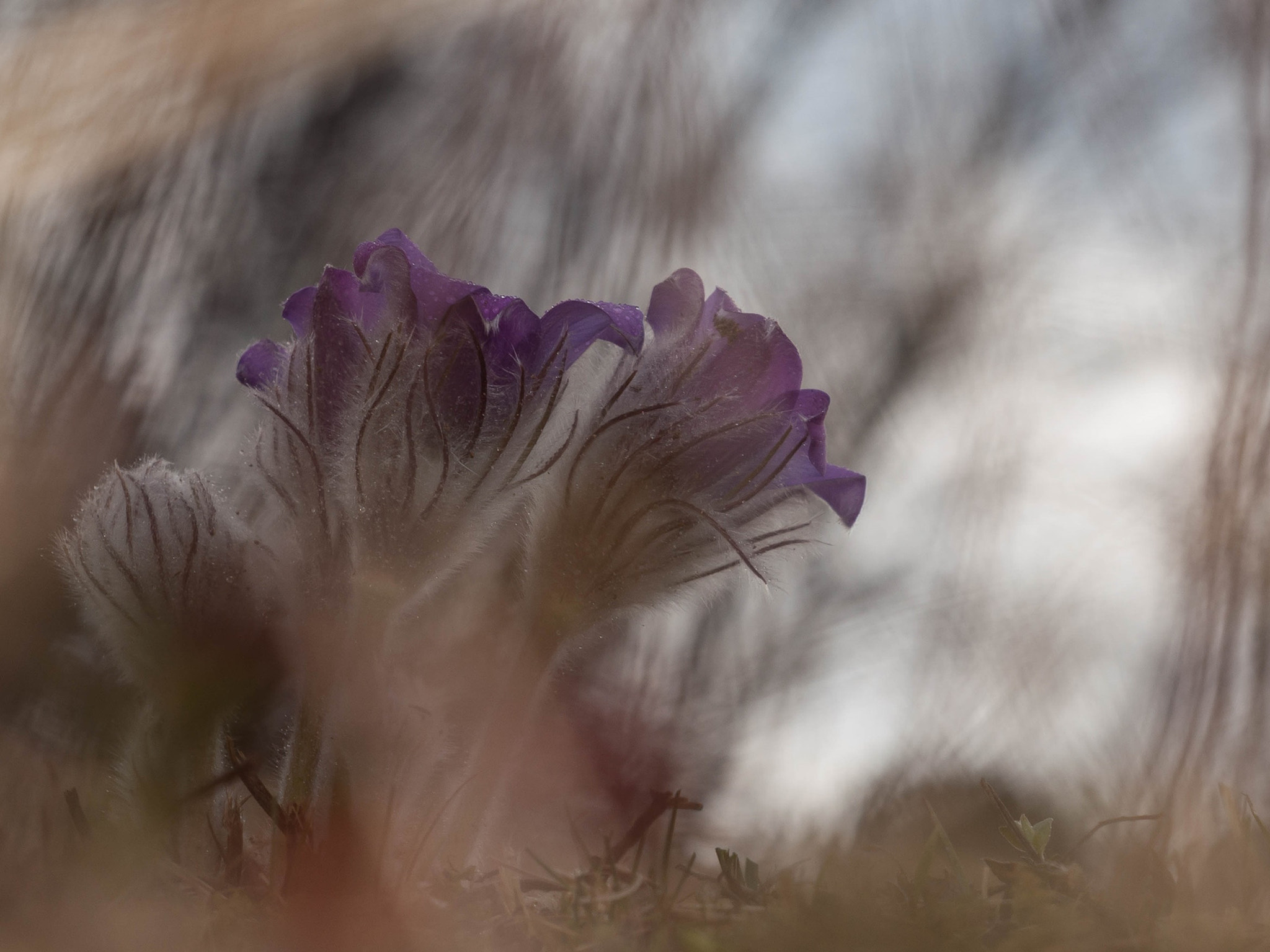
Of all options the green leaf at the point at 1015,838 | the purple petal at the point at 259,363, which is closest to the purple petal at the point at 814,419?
the green leaf at the point at 1015,838

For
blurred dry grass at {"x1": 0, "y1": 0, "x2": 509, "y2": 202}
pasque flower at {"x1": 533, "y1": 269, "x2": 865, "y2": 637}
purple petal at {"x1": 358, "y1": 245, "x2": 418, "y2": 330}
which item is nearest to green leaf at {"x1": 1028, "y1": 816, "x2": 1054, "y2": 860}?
pasque flower at {"x1": 533, "y1": 269, "x2": 865, "y2": 637}

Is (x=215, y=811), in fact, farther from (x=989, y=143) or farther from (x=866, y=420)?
(x=989, y=143)

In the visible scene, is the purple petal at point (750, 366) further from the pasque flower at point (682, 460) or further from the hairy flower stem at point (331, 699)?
the hairy flower stem at point (331, 699)

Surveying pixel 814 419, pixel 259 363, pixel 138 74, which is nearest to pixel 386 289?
pixel 259 363

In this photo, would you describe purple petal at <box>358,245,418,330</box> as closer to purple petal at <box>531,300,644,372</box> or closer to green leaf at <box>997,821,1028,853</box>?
purple petal at <box>531,300,644,372</box>

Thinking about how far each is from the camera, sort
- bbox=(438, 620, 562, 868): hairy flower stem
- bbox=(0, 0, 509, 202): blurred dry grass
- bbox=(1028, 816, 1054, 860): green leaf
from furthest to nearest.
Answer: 1. bbox=(0, 0, 509, 202): blurred dry grass
2. bbox=(438, 620, 562, 868): hairy flower stem
3. bbox=(1028, 816, 1054, 860): green leaf

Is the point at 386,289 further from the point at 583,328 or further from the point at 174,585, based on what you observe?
the point at 174,585
